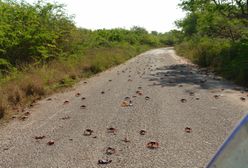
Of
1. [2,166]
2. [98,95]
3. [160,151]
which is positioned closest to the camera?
[2,166]

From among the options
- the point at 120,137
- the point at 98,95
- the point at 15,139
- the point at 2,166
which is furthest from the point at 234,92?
the point at 2,166

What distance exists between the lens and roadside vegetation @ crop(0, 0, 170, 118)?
31.5 feet

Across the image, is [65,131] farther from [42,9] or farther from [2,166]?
[42,9]

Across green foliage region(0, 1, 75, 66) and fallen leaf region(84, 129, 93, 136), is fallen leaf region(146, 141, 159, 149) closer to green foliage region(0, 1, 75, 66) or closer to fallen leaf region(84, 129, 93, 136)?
fallen leaf region(84, 129, 93, 136)

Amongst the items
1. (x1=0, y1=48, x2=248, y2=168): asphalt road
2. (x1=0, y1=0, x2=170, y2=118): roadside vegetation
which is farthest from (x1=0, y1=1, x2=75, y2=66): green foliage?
(x1=0, y1=48, x2=248, y2=168): asphalt road

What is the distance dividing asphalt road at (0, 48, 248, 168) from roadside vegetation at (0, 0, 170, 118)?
25.5 inches

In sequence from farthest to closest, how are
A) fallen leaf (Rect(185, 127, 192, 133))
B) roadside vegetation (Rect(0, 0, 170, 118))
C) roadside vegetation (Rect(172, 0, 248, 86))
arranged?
roadside vegetation (Rect(172, 0, 248, 86))
roadside vegetation (Rect(0, 0, 170, 118))
fallen leaf (Rect(185, 127, 192, 133))

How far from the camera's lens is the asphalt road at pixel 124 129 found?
4551mm

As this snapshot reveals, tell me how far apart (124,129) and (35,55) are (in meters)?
10.7

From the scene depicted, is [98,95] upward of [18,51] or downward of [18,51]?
downward

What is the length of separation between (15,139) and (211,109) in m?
4.22

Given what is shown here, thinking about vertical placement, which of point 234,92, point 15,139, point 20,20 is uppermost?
point 20,20

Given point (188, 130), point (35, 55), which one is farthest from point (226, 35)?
point (188, 130)

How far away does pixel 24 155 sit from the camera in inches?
190
